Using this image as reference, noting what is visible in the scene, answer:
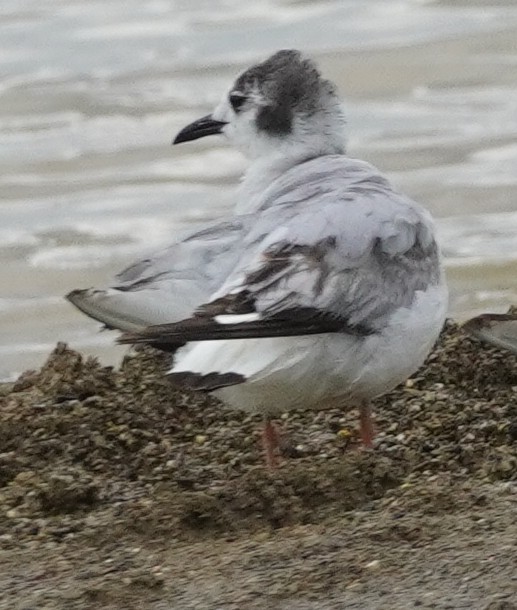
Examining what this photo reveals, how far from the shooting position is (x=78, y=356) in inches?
294

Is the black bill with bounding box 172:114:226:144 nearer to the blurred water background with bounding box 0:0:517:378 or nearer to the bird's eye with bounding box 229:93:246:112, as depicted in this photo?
the bird's eye with bounding box 229:93:246:112

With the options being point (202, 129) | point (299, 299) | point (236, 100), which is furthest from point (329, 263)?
point (202, 129)

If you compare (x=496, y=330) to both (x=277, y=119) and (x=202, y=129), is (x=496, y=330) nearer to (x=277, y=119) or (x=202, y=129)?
(x=277, y=119)

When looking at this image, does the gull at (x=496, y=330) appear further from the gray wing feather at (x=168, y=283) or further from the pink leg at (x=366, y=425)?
the gray wing feather at (x=168, y=283)

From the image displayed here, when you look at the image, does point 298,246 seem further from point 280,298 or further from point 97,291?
point 97,291

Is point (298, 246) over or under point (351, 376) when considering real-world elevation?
over

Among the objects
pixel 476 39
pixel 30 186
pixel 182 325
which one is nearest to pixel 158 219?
pixel 30 186

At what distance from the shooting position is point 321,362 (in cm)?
585

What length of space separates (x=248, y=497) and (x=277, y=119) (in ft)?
7.78

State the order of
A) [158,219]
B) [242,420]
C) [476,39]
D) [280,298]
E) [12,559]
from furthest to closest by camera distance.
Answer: [476,39] < [158,219] < [242,420] < [280,298] < [12,559]

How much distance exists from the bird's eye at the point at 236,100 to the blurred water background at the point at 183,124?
167 centimetres

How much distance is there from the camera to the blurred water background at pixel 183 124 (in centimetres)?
1032

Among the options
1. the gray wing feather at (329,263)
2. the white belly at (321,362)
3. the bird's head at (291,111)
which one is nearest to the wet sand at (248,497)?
the white belly at (321,362)

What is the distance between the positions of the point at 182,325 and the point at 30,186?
6635 mm
